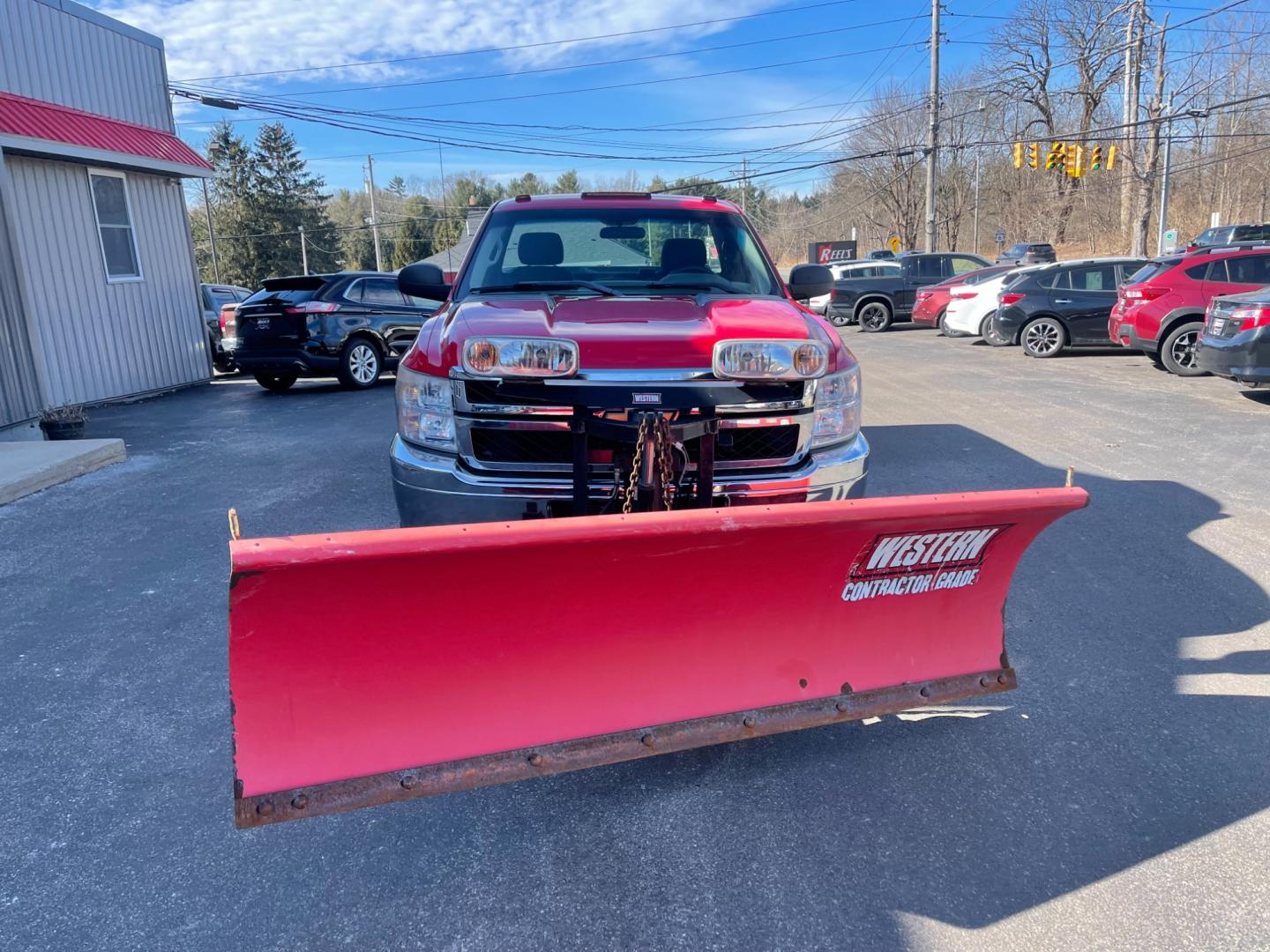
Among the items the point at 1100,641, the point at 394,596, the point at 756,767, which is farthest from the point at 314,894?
the point at 1100,641

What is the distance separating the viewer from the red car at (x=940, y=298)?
1833cm

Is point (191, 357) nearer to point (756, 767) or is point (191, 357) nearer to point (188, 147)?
point (188, 147)

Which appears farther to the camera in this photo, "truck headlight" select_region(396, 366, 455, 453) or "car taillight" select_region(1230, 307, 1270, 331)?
"car taillight" select_region(1230, 307, 1270, 331)

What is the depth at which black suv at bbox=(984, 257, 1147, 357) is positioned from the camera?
14.4 m

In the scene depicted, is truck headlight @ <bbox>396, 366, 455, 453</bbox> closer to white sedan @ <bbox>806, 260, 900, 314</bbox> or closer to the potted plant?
the potted plant

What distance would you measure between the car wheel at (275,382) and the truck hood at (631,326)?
10.4 meters

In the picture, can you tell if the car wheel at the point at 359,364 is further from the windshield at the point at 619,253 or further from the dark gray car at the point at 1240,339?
the dark gray car at the point at 1240,339

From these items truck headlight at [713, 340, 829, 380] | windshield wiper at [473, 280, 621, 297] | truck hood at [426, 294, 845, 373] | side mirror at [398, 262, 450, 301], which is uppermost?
side mirror at [398, 262, 450, 301]

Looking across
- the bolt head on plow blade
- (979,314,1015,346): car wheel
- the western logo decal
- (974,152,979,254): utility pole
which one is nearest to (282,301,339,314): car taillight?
the bolt head on plow blade

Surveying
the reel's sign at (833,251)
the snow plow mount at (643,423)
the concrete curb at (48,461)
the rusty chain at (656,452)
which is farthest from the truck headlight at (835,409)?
the reel's sign at (833,251)

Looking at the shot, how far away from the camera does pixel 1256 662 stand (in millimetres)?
3613

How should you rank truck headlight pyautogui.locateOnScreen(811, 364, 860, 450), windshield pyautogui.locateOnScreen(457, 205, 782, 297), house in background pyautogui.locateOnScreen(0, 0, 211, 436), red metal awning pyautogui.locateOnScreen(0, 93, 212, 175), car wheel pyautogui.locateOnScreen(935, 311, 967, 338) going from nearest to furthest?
truck headlight pyautogui.locateOnScreen(811, 364, 860, 450), windshield pyautogui.locateOnScreen(457, 205, 782, 297), house in background pyautogui.locateOnScreen(0, 0, 211, 436), red metal awning pyautogui.locateOnScreen(0, 93, 212, 175), car wheel pyautogui.locateOnScreen(935, 311, 967, 338)

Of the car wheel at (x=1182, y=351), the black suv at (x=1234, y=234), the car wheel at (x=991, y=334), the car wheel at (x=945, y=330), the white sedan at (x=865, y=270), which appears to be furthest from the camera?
the black suv at (x=1234, y=234)

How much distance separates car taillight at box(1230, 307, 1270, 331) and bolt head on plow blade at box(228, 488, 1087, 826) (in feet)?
26.9
